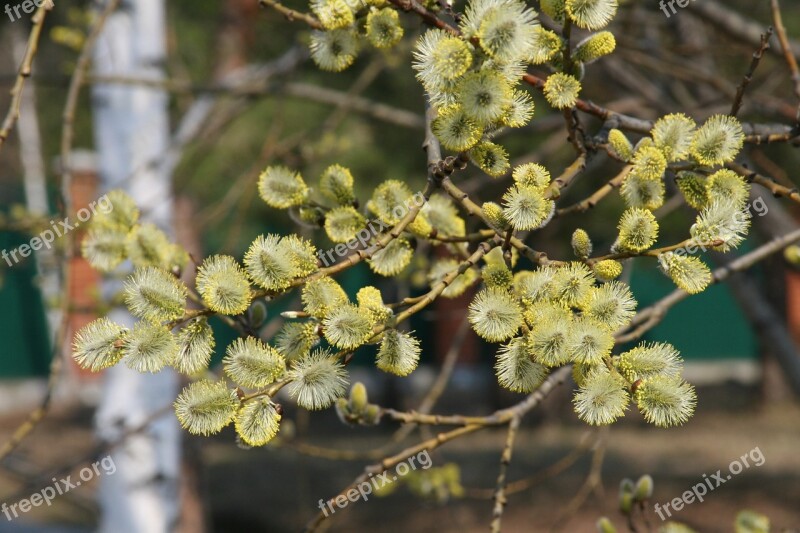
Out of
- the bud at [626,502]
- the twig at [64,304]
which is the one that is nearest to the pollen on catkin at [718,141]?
the bud at [626,502]

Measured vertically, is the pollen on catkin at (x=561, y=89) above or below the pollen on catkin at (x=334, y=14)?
below

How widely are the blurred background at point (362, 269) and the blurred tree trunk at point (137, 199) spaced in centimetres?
2

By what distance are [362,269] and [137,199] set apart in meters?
6.22

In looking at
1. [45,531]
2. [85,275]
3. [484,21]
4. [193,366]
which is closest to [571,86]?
[484,21]

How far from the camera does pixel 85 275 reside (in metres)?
10.2

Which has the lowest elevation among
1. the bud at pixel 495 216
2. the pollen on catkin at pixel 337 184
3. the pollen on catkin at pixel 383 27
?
the bud at pixel 495 216

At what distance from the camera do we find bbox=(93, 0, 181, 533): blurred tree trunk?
3.18 meters

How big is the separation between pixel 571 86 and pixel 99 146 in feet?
9.31

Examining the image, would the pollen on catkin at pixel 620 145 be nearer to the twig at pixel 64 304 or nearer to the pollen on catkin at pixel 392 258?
the pollen on catkin at pixel 392 258

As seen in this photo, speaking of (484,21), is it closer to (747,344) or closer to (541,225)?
(541,225)

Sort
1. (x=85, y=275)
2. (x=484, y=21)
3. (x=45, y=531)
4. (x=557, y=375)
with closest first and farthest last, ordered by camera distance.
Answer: (x=484, y=21) → (x=557, y=375) → (x=45, y=531) → (x=85, y=275)

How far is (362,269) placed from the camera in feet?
31.4

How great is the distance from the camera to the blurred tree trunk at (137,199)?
3184 mm

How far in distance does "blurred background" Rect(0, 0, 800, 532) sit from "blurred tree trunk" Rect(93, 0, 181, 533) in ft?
0.05
